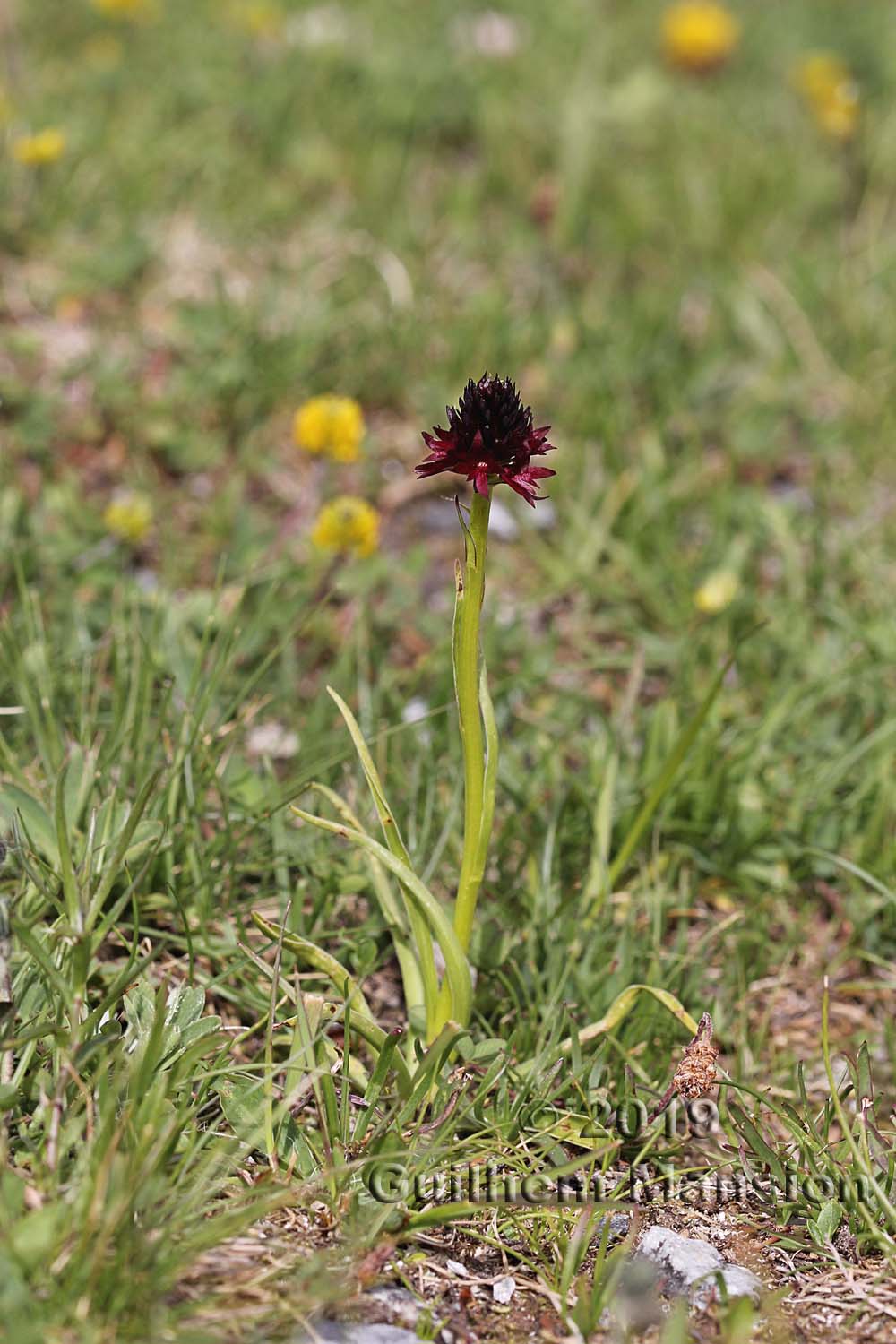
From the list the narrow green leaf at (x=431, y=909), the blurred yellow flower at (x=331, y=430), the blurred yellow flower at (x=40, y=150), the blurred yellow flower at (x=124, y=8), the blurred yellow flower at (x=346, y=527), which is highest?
the blurred yellow flower at (x=124, y=8)

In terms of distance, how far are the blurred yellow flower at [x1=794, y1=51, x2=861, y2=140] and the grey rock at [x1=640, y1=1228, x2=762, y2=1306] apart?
160 inches

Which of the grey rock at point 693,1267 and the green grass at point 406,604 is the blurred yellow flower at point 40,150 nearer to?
the green grass at point 406,604

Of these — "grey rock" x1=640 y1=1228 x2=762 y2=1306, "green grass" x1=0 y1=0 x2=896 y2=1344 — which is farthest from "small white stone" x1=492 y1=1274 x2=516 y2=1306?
"grey rock" x1=640 y1=1228 x2=762 y2=1306

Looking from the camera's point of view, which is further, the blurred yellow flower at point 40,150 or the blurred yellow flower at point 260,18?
the blurred yellow flower at point 260,18

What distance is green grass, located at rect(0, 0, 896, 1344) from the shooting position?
1832 millimetres

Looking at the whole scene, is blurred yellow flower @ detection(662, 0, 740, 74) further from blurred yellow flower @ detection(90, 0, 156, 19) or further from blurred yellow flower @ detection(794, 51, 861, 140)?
blurred yellow flower @ detection(90, 0, 156, 19)

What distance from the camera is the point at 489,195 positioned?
15.1 ft

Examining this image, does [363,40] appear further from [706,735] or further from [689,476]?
[706,735]

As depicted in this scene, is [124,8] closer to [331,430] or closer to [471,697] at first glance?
[331,430]

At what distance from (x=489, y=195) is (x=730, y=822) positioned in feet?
9.49

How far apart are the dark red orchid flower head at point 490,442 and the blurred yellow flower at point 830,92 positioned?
11.8 feet

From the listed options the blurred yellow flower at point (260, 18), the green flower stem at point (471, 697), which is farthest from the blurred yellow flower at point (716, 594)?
the blurred yellow flower at point (260, 18)

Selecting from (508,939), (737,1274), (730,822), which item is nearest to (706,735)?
(730,822)

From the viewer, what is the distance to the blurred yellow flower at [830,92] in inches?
184
